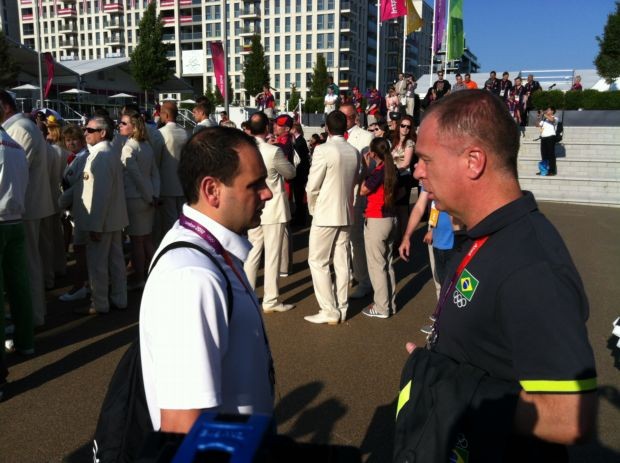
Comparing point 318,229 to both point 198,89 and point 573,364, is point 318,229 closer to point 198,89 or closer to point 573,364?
point 573,364

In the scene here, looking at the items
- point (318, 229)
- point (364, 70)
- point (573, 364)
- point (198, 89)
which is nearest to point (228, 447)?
point (573, 364)

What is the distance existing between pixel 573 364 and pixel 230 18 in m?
104

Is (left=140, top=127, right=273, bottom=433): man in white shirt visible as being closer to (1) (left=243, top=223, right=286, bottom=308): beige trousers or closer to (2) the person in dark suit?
(1) (left=243, top=223, right=286, bottom=308): beige trousers

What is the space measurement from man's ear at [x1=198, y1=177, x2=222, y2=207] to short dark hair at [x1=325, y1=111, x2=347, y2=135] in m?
3.77

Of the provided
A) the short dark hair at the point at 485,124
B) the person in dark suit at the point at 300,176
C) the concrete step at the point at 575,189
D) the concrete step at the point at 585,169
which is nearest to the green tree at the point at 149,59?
the concrete step at the point at 585,169

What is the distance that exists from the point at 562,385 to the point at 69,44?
379ft

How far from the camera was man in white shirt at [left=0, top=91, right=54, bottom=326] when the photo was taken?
16.2ft

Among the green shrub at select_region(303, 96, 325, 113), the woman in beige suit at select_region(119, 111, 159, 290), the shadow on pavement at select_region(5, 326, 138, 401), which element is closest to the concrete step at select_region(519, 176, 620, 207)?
the woman in beige suit at select_region(119, 111, 159, 290)

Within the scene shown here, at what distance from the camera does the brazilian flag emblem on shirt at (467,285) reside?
1.41 meters

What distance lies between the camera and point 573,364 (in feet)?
3.94

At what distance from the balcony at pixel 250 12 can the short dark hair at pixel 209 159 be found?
326 ft

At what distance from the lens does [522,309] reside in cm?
126

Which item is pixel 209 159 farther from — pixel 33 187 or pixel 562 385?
pixel 33 187

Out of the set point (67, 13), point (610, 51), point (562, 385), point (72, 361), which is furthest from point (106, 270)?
point (67, 13)
